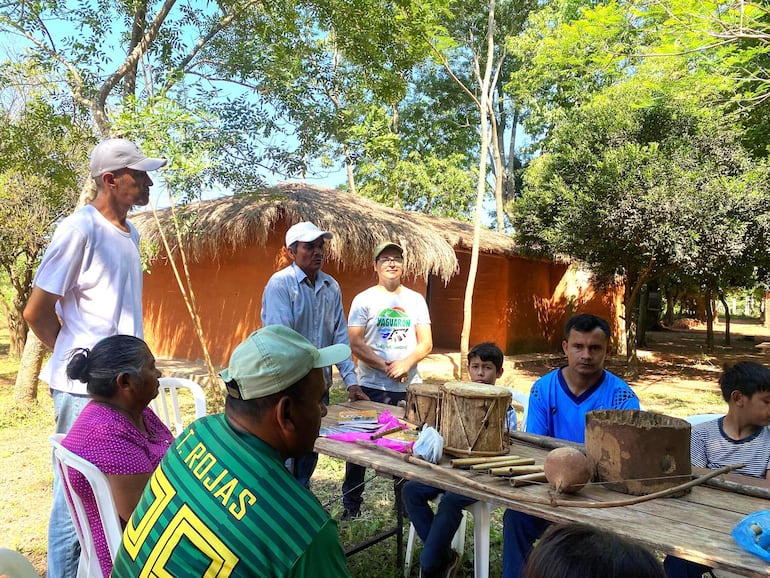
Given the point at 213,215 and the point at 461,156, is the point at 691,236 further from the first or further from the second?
the point at 461,156

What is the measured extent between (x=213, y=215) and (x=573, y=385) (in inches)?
309

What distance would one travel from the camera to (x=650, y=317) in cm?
2517

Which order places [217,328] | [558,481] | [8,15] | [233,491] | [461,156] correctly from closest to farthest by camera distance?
[233,491], [558,481], [8,15], [217,328], [461,156]

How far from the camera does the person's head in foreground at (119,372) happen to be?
219 centimetres

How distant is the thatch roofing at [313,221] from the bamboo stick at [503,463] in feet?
21.9

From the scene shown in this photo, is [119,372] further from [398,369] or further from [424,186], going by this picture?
[424,186]

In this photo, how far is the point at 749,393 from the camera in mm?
2760

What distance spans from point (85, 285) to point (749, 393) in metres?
3.12

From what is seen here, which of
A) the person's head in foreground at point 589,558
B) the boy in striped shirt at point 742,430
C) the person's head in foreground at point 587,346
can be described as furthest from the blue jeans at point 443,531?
the person's head in foreground at point 589,558

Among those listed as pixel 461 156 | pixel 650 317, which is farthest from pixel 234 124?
pixel 650 317

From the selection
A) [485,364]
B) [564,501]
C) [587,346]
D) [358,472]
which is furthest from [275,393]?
[358,472]

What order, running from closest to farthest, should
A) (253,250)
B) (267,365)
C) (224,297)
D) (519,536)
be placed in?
(267,365) < (519,536) < (253,250) < (224,297)

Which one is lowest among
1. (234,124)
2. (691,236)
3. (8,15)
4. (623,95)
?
(691,236)

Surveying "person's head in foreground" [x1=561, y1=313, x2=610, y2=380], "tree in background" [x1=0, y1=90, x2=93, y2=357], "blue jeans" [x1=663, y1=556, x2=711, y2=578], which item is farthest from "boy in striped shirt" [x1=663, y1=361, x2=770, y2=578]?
"tree in background" [x1=0, y1=90, x2=93, y2=357]
